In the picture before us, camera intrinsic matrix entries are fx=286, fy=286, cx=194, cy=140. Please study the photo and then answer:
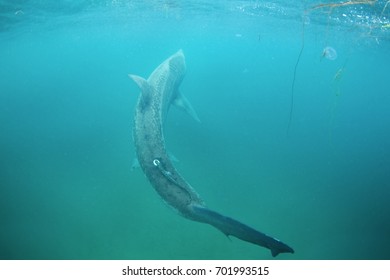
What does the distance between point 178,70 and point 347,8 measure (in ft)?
40.2

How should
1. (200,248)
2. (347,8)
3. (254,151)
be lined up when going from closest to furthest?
(200,248)
(254,151)
(347,8)

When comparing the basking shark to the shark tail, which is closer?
the shark tail

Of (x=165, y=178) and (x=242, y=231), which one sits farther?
(x=165, y=178)

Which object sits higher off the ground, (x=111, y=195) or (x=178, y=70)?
(x=178, y=70)

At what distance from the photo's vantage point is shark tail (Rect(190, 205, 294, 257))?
3662 millimetres

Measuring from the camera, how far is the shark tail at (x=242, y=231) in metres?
3.66

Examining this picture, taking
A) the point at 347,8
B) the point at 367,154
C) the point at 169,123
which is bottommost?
the point at 367,154

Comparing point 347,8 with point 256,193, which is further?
point 347,8

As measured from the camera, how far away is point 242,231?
12.5ft

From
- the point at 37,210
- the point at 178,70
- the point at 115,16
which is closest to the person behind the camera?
the point at 178,70

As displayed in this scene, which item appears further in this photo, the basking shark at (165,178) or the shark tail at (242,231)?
the basking shark at (165,178)

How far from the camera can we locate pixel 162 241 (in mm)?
9617

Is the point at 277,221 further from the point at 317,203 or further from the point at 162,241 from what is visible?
the point at 162,241
